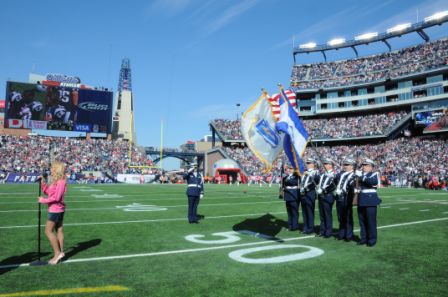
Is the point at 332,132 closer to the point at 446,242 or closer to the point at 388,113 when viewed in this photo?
the point at 388,113

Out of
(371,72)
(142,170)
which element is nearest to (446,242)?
(142,170)

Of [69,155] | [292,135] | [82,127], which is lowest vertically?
[292,135]

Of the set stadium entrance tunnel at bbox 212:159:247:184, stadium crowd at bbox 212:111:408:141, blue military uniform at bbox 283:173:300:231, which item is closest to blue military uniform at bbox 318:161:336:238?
blue military uniform at bbox 283:173:300:231

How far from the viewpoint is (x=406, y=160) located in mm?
Answer: 45969

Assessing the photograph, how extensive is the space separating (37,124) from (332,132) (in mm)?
49904

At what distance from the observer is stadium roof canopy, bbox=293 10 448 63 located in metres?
60.6

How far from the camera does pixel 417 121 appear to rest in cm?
5456

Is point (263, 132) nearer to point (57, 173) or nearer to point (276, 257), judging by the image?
point (276, 257)

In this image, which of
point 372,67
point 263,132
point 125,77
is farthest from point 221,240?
point 125,77

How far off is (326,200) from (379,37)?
2769 inches

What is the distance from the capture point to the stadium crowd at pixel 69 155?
4419 centimetres

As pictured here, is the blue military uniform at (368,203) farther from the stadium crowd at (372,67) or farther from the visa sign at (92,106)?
the stadium crowd at (372,67)

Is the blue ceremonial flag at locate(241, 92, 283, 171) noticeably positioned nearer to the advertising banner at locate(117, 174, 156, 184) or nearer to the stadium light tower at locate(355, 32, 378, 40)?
the advertising banner at locate(117, 174, 156, 184)

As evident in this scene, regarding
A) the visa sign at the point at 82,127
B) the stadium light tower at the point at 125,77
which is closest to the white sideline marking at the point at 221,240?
the visa sign at the point at 82,127
